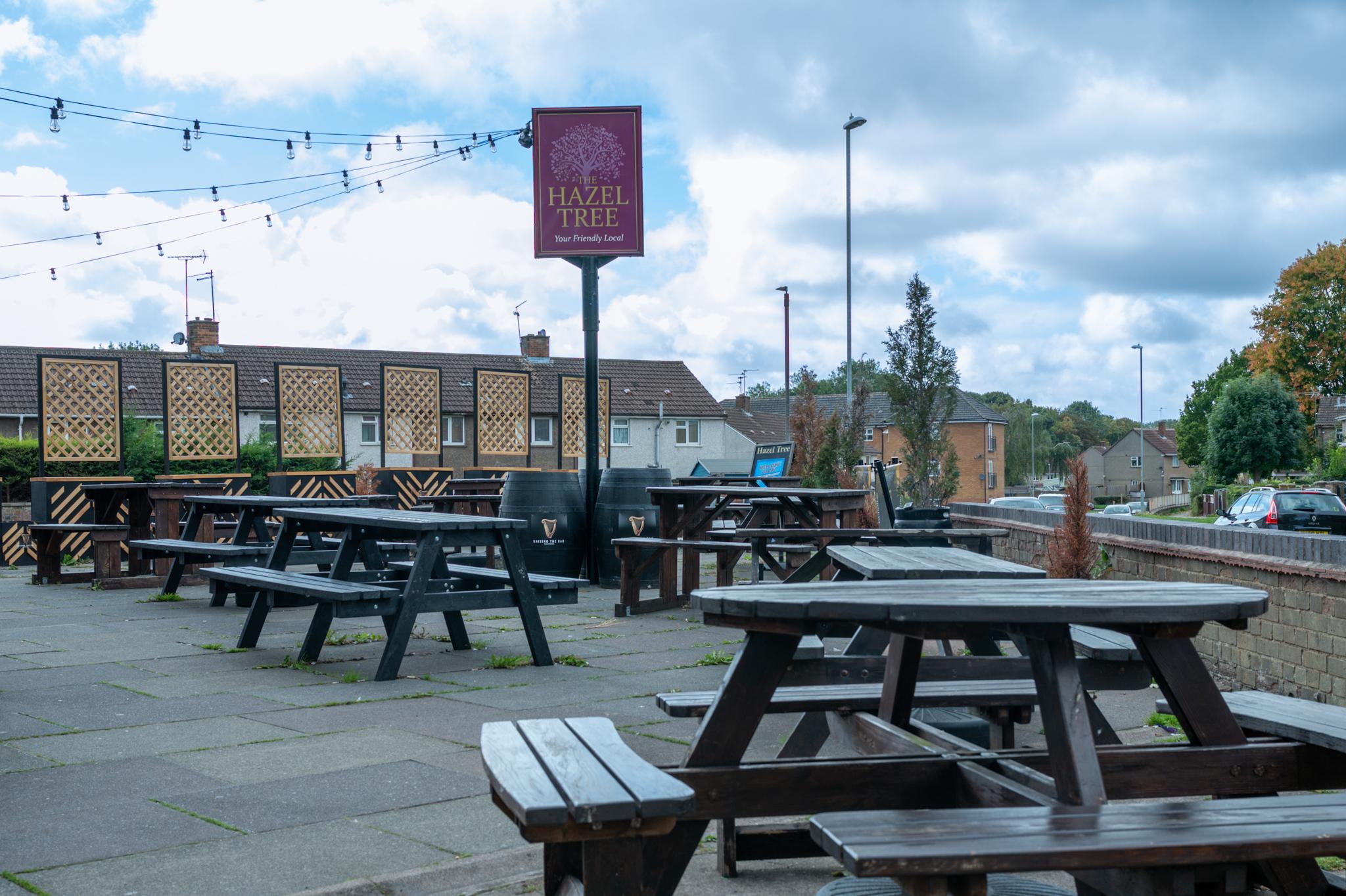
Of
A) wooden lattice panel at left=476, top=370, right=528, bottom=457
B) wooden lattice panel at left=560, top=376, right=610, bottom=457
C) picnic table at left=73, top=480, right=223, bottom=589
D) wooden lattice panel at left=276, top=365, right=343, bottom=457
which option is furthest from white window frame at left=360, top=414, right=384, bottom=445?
picnic table at left=73, top=480, right=223, bottom=589

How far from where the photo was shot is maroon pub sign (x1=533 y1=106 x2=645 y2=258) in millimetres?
13258

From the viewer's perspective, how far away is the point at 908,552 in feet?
17.1

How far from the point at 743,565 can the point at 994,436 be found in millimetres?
66439

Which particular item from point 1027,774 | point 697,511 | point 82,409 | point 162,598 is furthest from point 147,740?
point 82,409

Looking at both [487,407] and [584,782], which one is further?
[487,407]

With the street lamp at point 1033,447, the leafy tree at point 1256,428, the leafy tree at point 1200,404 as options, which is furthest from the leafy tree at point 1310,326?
the street lamp at point 1033,447

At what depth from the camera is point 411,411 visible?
76.4 ft

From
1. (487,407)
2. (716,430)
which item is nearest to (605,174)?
(487,407)

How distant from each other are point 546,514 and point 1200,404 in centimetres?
7992

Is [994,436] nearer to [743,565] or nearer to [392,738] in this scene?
[743,565]

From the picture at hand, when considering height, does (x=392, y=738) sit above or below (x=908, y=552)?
below

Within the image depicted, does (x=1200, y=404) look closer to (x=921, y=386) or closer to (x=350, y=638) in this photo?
(x=921, y=386)

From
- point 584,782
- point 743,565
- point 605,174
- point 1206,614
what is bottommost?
point 743,565

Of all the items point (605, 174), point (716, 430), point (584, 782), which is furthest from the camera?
point (716, 430)
